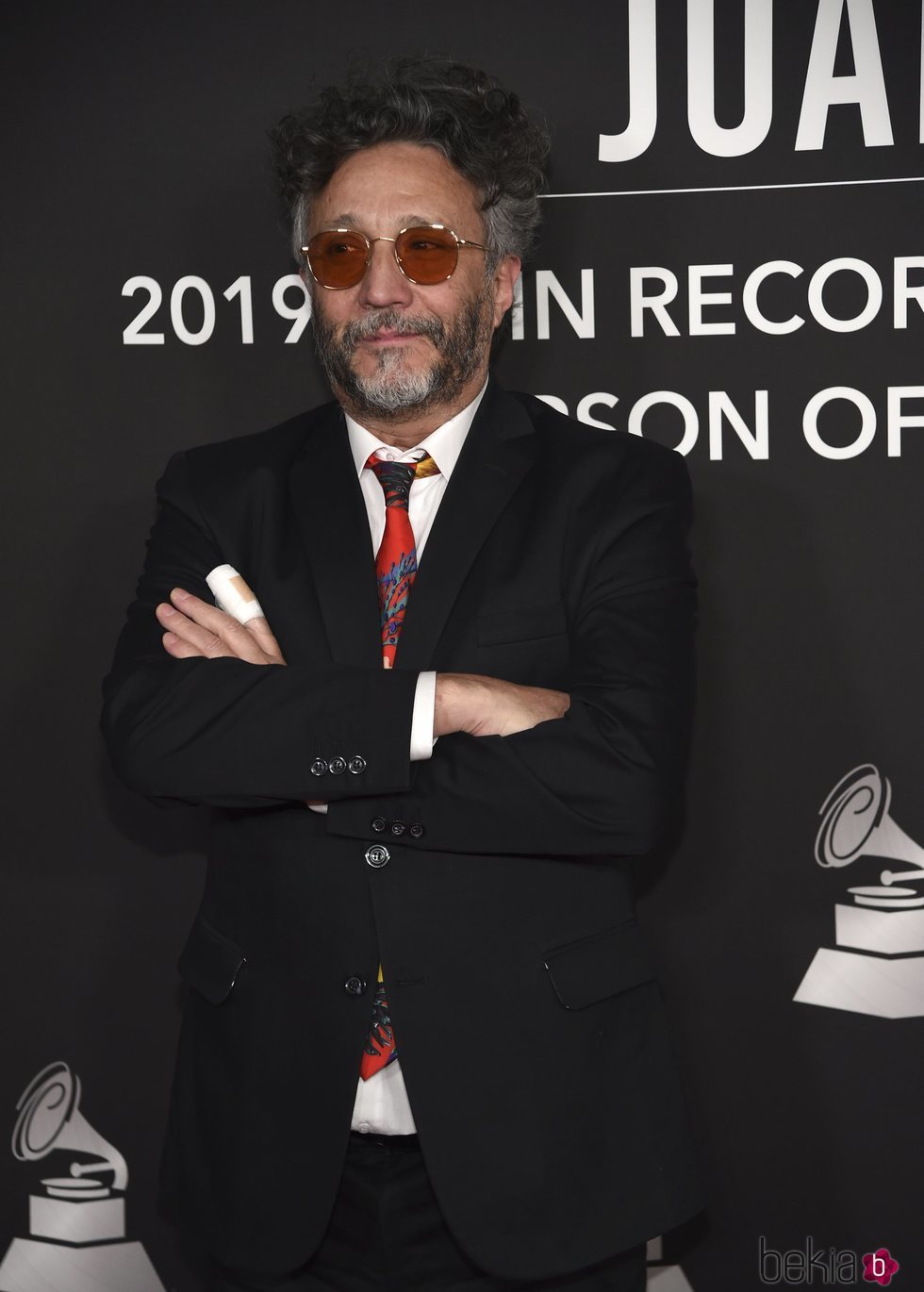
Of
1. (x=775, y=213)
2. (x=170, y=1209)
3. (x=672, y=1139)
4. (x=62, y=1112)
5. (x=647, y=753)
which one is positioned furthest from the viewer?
(x=62, y=1112)

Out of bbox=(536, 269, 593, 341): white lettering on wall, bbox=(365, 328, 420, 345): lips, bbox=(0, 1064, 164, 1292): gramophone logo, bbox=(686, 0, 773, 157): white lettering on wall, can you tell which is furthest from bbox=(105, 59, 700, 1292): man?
bbox=(0, 1064, 164, 1292): gramophone logo

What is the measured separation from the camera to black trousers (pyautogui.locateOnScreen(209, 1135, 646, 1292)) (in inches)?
78.3

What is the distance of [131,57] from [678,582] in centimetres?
161

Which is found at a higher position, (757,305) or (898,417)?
(757,305)

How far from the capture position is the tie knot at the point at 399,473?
6.98ft

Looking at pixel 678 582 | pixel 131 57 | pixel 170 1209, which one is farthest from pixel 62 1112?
pixel 131 57

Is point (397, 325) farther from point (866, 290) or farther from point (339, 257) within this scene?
point (866, 290)

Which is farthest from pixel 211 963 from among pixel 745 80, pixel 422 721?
pixel 745 80

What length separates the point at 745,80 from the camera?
2.57 meters

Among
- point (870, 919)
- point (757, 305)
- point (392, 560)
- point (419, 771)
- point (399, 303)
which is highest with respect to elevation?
point (757, 305)

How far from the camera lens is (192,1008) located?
2.10 meters

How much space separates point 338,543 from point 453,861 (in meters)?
0.52

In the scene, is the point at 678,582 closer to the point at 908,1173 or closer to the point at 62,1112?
the point at 908,1173
